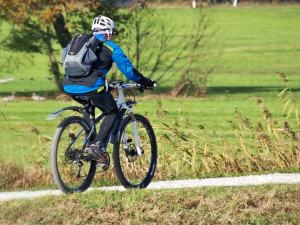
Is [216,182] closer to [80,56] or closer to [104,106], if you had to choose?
[104,106]

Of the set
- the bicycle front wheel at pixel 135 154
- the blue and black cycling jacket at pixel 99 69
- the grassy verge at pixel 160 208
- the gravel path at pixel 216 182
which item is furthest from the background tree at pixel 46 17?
the grassy verge at pixel 160 208

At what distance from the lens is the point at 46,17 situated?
18.7 metres

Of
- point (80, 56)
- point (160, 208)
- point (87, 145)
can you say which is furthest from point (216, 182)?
point (80, 56)

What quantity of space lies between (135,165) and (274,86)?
59.9ft

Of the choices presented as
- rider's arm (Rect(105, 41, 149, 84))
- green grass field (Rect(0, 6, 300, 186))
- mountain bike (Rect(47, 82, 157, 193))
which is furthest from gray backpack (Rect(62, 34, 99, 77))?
green grass field (Rect(0, 6, 300, 186))

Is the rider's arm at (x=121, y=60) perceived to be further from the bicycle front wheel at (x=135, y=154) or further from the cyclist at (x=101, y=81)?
the bicycle front wheel at (x=135, y=154)

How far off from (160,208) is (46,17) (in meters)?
13.1

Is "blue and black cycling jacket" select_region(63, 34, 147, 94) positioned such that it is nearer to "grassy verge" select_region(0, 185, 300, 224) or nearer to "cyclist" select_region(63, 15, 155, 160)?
"cyclist" select_region(63, 15, 155, 160)

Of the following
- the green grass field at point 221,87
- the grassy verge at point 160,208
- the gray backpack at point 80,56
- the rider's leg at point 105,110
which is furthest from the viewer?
the green grass field at point 221,87

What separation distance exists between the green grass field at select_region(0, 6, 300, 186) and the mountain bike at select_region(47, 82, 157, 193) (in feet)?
5.56

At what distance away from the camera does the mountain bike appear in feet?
22.5

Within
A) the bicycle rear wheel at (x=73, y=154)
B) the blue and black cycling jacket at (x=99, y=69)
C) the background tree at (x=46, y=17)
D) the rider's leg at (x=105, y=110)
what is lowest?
the bicycle rear wheel at (x=73, y=154)

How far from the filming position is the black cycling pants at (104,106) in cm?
696

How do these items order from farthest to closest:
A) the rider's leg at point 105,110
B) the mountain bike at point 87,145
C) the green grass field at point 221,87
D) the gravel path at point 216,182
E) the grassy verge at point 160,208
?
the green grass field at point 221,87
the gravel path at point 216,182
the rider's leg at point 105,110
the mountain bike at point 87,145
the grassy verge at point 160,208
